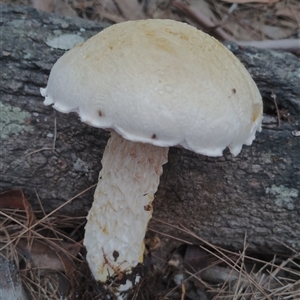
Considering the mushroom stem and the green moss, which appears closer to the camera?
the mushroom stem

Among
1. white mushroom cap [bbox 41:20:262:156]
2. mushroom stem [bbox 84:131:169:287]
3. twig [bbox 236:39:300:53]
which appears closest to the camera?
white mushroom cap [bbox 41:20:262:156]

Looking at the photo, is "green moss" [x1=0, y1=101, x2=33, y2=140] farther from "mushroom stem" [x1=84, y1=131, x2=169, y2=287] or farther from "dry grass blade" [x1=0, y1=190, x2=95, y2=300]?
"mushroom stem" [x1=84, y1=131, x2=169, y2=287]

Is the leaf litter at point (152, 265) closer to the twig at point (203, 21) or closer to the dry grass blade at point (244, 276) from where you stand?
the dry grass blade at point (244, 276)

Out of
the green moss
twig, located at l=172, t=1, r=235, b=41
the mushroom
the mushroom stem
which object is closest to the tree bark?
the green moss

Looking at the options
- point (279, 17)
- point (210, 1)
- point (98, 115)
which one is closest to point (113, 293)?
point (98, 115)

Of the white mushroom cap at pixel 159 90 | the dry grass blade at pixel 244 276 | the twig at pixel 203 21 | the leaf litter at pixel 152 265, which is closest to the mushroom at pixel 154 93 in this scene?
the white mushroom cap at pixel 159 90

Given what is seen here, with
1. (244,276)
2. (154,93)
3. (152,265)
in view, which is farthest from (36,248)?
(154,93)
